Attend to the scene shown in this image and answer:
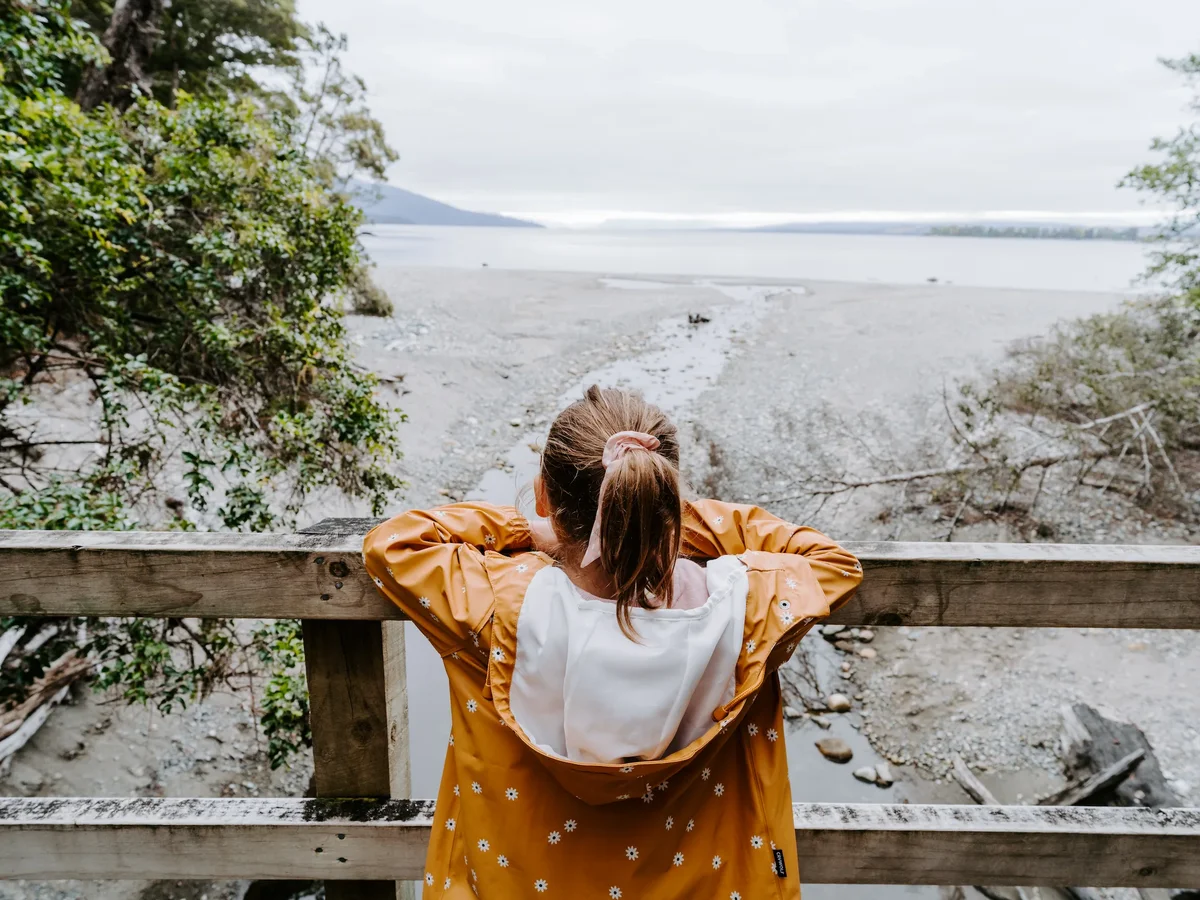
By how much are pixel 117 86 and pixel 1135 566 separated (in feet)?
35.4

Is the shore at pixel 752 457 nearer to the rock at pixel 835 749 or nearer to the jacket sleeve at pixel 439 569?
the rock at pixel 835 749

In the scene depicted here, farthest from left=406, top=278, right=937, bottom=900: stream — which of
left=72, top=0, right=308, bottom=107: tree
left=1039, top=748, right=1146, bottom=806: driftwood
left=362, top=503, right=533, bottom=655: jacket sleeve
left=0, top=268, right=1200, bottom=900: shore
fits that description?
left=72, top=0, right=308, bottom=107: tree

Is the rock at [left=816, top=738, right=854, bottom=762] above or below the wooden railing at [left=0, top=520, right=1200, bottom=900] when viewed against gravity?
below

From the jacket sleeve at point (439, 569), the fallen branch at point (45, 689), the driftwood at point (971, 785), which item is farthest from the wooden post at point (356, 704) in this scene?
the driftwood at point (971, 785)

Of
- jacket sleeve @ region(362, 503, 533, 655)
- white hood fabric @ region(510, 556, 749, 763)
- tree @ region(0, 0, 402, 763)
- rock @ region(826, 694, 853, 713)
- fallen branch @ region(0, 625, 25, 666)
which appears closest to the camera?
white hood fabric @ region(510, 556, 749, 763)

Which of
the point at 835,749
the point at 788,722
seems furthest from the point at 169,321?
the point at 835,749

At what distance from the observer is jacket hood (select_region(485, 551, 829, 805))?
1216mm

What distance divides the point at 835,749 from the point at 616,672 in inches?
219

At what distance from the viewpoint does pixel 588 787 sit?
1.25 m

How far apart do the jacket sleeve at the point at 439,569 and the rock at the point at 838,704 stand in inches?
232

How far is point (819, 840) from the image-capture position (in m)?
1.77

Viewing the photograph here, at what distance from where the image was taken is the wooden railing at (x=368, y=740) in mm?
1560

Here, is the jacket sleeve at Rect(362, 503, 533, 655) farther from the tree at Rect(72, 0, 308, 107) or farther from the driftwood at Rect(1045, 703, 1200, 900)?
the tree at Rect(72, 0, 308, 107)

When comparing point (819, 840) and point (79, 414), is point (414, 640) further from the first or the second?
point (819, 840)
